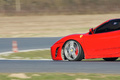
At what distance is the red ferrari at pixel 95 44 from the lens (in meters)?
9.55

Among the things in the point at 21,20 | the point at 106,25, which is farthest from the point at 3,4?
the point at 106,25

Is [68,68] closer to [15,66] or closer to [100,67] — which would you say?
[100,67]

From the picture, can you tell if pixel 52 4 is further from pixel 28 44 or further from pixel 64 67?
pixel 64 67

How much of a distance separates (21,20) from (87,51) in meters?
31.2

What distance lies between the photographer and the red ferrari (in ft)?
31.3

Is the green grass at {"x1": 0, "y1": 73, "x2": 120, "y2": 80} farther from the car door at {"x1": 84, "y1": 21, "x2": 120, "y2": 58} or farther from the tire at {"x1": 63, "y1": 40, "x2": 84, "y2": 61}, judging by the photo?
the tire at {"x1": 63, "y1": 40, "x2": 84, "y2": 61}

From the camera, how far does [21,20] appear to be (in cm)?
4062

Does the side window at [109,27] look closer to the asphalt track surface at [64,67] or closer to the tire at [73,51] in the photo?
the tire at [73,51]

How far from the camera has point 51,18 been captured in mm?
41781

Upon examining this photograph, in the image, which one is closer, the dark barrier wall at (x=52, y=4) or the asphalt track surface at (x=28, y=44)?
the asphalt track surface at (x=28, y=44)

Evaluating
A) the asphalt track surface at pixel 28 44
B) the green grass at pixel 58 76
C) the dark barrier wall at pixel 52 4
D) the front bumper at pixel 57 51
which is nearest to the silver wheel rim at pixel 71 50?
the front bumper at pixel 57 51

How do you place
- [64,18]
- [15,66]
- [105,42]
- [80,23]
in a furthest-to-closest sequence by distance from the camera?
[64,18] < [80,23] < [105,42] < [15,66]

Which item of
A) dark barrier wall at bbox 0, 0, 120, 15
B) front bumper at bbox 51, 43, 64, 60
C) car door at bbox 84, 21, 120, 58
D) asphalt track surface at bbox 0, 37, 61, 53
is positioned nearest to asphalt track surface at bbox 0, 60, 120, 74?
car door at bbox 84, 21, 120, 58

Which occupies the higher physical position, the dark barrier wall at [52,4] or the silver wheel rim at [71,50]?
the dark barrier wall at [52,4]
